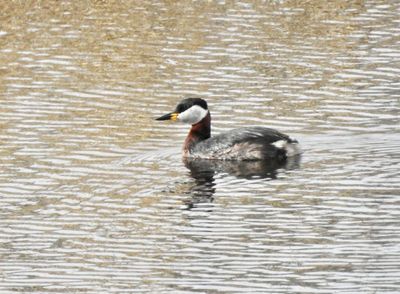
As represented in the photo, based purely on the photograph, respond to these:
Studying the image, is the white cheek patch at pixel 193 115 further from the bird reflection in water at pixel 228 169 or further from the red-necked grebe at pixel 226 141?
the bird reflection in water at pixel 228 169

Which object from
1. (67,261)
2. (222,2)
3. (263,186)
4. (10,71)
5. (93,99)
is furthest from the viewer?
(222,2)

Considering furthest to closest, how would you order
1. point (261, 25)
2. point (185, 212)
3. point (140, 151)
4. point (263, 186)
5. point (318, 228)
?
1. point (261, 25)
2. point (140, 151)
3. point (263, 186)
4. point (185, 212)
5. point (318, 228)

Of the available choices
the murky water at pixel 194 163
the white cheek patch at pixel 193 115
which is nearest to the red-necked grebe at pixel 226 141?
the white cheek patch at pixel 193 115

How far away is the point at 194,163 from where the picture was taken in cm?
2069

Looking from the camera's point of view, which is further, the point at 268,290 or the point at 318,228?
the point at 318,228

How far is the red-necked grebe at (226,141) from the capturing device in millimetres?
20323

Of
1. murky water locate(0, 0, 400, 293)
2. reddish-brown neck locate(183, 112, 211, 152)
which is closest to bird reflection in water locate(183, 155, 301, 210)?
murky water locate(0, 0, 400, 293)

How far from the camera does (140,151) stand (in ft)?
67.5

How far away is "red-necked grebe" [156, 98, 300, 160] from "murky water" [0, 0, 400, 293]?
24 cm

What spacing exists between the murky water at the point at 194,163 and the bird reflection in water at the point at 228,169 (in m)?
0.05

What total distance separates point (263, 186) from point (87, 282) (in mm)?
4731

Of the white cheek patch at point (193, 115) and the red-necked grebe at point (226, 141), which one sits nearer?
the red-necked grebe at point (226, 141)

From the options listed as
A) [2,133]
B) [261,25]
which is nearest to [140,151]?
[2,133]

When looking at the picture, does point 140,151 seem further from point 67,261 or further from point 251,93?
point 67,261
